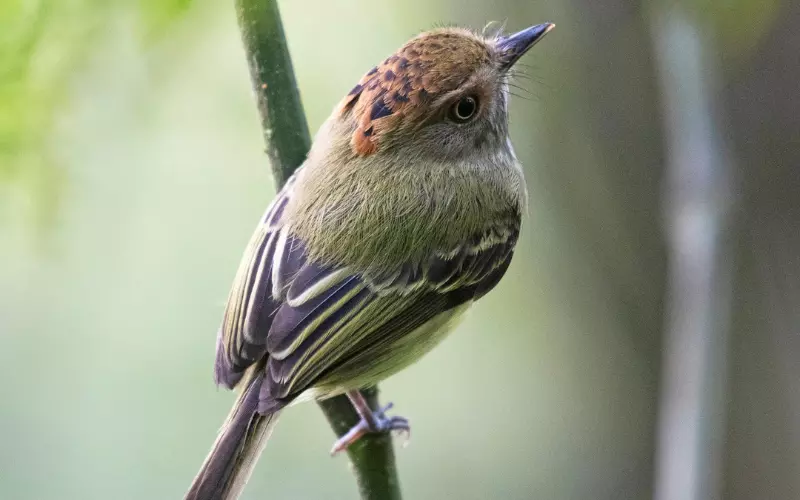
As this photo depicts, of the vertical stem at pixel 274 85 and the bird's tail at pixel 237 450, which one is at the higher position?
the vertical stem at pixel 274 85

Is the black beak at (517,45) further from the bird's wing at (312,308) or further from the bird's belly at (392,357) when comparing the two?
the bird's belly at (392,357)

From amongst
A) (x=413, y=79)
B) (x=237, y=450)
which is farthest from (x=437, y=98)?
(x=237, y=450)

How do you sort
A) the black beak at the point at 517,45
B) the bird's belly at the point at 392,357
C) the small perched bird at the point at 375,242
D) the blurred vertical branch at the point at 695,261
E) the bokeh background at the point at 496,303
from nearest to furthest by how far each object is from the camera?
1. the blurred vertical branch at the point at 695,261
2. the small perched bird at the point at 375,242
3. the bird's belly at the point at 392,357
4. the black beak at the point at 517,45
5. the bokeh background at the point at 496,303

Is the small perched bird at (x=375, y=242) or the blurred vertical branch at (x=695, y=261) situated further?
the small perched bird at (x=375, y=242)

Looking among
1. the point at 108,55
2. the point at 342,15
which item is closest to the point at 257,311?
the point at 108,55

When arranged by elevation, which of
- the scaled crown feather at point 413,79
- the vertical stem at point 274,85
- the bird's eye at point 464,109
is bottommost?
the bird's eye at point 464,109

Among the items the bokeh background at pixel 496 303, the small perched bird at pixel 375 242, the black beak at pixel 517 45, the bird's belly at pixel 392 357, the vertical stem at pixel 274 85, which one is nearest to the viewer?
the vertical stem at pixel 274 85

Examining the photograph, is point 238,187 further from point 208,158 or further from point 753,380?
point 753,380

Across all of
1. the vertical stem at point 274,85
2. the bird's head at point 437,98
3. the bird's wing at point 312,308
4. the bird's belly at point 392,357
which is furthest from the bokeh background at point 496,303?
the bird's belly at point 392,357
